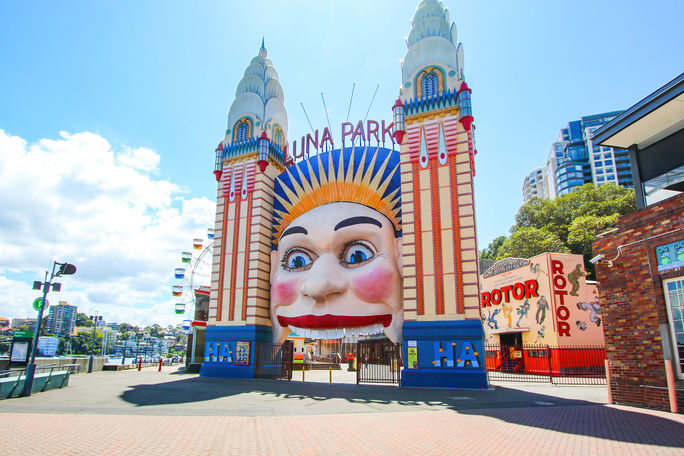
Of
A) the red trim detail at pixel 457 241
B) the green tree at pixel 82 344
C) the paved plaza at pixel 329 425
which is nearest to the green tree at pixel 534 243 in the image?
the red trim detail at pixel 457 241

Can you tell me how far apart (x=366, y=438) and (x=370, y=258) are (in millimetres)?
13648

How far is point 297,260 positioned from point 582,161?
135 m

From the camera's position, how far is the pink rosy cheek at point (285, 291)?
23.5 m

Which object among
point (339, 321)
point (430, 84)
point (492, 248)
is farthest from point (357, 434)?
point (492, 248)

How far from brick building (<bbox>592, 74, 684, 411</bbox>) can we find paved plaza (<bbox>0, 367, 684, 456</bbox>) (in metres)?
1.04

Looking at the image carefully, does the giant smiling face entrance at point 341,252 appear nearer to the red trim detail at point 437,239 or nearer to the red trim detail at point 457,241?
the red trim detail at point 437,239

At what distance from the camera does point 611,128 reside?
1377 cm

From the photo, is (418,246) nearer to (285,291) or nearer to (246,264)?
(285,291)

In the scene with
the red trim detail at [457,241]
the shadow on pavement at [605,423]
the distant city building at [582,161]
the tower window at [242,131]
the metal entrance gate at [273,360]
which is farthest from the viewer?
the distant city building at [582,161]

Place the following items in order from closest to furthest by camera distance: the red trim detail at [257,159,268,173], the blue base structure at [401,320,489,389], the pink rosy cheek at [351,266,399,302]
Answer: the blue base structure at [401,320,489,389], the pink rosy cheek at [351,266,399,302], the red trim detail at [257,159,268,173]

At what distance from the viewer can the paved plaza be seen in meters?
7.96

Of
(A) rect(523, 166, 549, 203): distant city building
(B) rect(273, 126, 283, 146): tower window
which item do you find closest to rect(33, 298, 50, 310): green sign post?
(B) rect(273, 126, 283, 146): tower window

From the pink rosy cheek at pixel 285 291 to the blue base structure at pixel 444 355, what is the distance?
6.38m

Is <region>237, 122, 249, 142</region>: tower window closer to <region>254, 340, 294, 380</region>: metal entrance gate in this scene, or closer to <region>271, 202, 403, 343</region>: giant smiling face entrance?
<region>271, 202, 403, 343</region>: giant smiling face entrance
